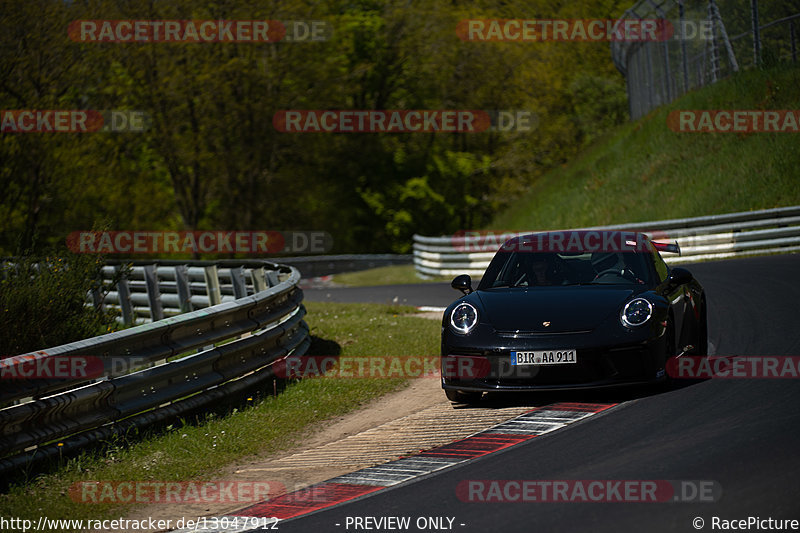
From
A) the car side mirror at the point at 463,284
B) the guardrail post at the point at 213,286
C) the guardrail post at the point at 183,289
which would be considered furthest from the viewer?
the guardrail post at the point at 213,286

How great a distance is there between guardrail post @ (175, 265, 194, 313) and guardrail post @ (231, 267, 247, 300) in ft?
2.97

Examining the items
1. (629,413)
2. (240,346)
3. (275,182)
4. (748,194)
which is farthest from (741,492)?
(275,182)

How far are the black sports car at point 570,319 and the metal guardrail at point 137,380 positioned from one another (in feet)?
7.18

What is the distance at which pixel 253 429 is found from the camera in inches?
338

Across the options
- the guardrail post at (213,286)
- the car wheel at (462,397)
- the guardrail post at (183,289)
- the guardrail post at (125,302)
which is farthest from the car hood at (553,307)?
the guardrail post at (125,302)

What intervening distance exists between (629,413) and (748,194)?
19.7 m

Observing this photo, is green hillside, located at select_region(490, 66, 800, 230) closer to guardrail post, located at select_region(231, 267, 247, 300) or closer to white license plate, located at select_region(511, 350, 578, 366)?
guardrail post, located at select_region(231, 267, 247, 300)

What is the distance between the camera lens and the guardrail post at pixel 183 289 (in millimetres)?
15223

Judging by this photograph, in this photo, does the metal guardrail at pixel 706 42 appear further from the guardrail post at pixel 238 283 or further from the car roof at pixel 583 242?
the car roof at pixel 583 242

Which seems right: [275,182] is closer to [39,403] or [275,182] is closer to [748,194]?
[748,194]

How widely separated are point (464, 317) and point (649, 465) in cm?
284

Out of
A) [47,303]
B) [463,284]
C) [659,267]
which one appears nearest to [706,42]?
[659,267]

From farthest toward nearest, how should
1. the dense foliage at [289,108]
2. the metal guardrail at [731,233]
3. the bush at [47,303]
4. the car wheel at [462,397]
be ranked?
the dense foliage at [289,108]
the metal guardrail at [731,233]
the bush at [47,303]
the car wheel at [462,397]

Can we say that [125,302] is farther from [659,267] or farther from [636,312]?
[636,312]
